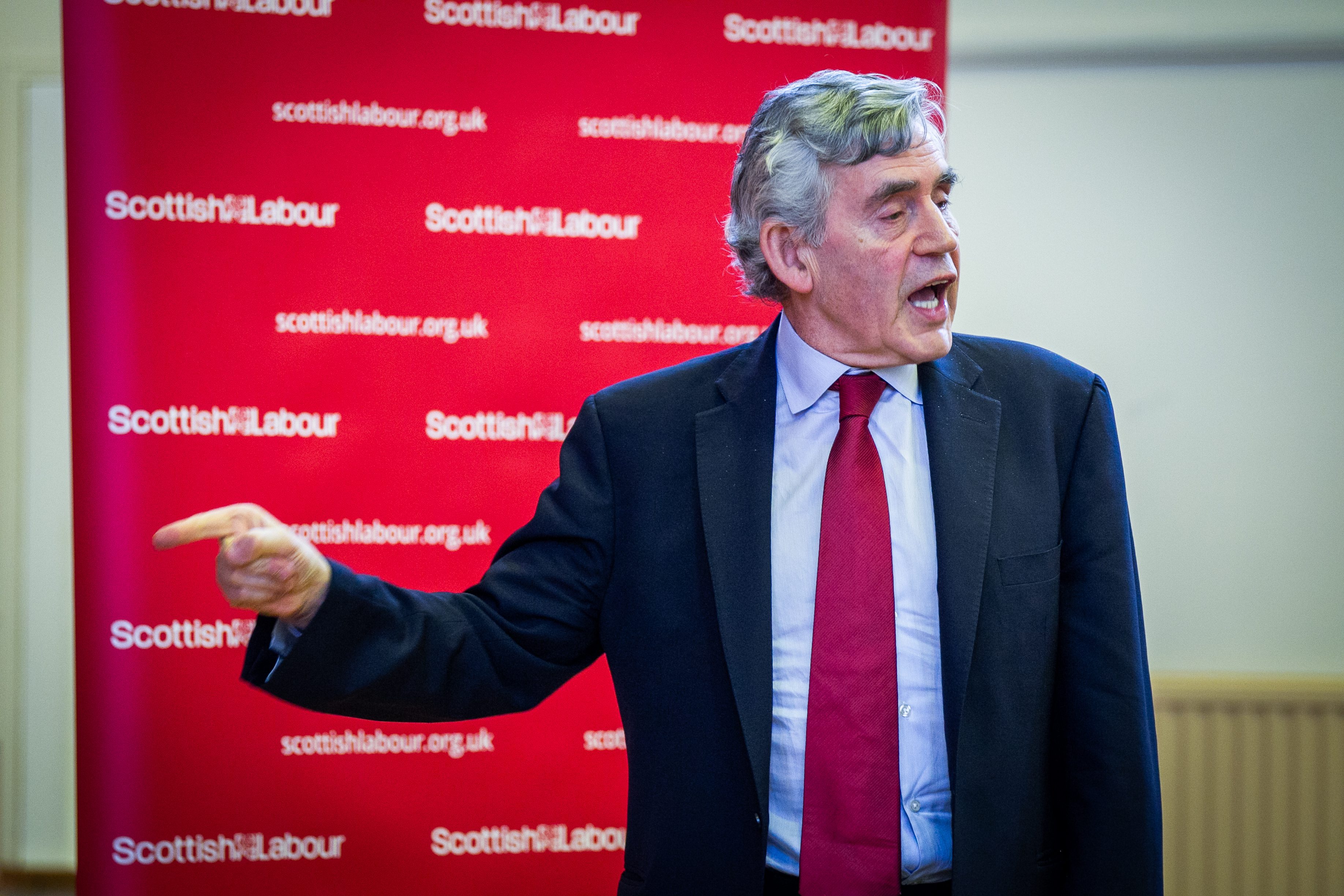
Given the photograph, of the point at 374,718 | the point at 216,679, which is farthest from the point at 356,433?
the point at 374,718

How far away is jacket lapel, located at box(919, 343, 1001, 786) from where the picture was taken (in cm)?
120

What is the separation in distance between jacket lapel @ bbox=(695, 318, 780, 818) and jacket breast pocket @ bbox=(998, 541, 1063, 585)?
29 centimetres

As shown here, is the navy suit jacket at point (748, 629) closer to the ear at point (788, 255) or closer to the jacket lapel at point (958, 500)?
the jacket lapel at point (958, 500)

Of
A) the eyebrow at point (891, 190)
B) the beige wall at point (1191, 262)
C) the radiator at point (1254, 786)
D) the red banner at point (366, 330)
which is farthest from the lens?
the beige wall at point (1191, 262)

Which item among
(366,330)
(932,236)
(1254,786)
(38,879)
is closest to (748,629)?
(932,236)

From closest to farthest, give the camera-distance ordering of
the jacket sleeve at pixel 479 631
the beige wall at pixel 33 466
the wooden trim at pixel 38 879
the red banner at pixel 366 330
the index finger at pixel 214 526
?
the index finger at pixel 214 526
the jacket sleeve at pixel 479 631
the red banner at pixel 366 330
the beige wall at pixel 33 466
the wooden trim at pixel 38 879

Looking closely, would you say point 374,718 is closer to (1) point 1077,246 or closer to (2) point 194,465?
(2) point 194,465

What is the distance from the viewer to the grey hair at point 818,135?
1.31 metres

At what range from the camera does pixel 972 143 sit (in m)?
2.96

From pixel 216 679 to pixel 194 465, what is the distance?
449 mm

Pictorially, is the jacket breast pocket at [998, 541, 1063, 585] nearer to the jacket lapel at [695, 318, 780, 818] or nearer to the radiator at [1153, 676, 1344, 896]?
the jacket lapel at [695, 318, 780, 818]

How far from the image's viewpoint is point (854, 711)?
1.21 metres

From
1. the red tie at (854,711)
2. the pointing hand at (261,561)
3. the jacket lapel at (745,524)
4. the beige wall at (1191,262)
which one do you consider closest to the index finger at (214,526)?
the pointing hand at (261,561)

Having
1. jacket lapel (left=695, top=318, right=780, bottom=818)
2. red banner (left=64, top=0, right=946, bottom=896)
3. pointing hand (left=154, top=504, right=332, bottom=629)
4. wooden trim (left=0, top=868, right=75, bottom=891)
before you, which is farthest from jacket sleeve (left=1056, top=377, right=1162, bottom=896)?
wooden trim (left=0, top=868, right=75, bottom=891)
